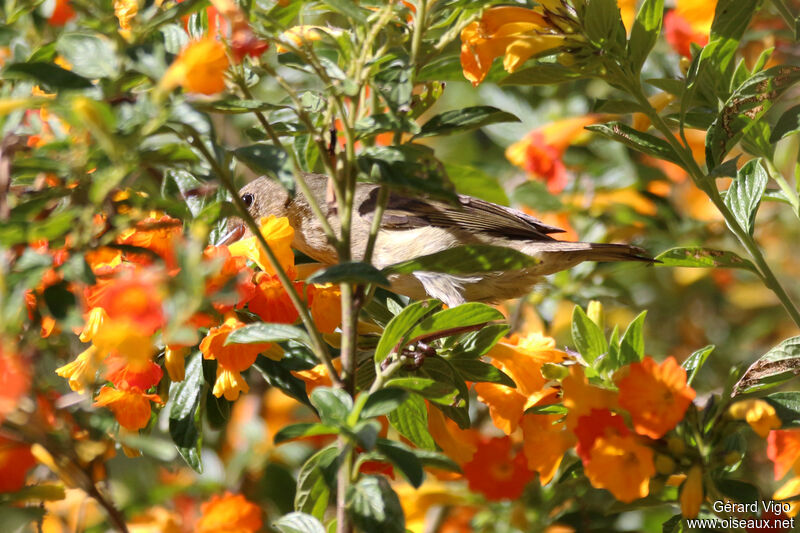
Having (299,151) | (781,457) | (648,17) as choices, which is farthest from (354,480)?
(648,17)

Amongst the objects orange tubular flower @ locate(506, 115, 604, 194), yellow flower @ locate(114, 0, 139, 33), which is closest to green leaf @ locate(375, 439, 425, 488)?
yellow flower @ locate(114, 0, 139, 33)

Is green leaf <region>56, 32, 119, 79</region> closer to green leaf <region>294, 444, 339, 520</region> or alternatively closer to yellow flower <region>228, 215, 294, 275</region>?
yellow flower <region>228, 215, 294, 275</region>

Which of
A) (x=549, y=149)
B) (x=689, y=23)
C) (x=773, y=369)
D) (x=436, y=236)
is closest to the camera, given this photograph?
(x=773, y=369)

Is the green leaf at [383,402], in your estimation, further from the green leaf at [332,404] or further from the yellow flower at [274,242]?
the yellow flower at [274,242]

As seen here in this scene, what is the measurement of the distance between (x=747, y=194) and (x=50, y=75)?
1.69 m

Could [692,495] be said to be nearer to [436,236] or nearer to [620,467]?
[620,467]

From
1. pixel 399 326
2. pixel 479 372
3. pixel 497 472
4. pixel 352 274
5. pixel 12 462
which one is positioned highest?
pixel 352 274

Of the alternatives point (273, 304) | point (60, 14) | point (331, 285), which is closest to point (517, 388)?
point (331, 285)

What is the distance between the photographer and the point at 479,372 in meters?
2.00

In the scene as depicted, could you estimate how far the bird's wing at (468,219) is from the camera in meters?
3.65

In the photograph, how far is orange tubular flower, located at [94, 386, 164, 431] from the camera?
73.5 inches

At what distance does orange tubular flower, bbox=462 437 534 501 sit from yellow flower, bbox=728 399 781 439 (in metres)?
0.74

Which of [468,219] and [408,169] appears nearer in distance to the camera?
[408,169]

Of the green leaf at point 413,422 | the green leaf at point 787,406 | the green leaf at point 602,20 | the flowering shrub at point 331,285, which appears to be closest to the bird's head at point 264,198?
the flowering shrub at point 331,285
